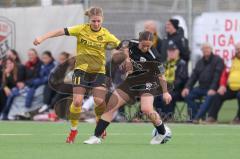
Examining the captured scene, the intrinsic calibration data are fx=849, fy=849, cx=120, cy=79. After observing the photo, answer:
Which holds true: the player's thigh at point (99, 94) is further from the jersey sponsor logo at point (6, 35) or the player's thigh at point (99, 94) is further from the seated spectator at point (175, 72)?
the jersey sponsor logo at point (6, 35)

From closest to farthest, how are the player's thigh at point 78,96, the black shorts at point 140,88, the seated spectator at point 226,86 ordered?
the black shorts at point 140,88 < the player's thigh at point 78,96 < the seated spectator at point 226,86

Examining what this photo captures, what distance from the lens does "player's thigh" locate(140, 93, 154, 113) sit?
12.2 metres

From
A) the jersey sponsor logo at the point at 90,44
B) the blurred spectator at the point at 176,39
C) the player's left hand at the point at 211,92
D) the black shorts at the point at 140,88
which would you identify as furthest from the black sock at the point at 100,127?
the blurred spectator at the point at 176,39

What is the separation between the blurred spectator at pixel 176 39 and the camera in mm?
18703

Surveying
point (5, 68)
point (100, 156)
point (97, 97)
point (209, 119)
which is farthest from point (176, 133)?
point (5, 68)

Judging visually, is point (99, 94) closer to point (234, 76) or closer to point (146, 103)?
point (146, 103)

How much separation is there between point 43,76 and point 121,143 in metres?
7.16

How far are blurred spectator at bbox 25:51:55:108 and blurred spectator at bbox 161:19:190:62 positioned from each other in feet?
8.32

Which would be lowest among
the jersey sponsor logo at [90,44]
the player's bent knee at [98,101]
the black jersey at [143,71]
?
the player's bent knee at [98,101]

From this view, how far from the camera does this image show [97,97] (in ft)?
43.6

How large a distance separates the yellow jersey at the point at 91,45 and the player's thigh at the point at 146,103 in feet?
3.49

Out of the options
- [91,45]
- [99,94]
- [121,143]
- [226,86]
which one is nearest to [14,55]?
[226,86]

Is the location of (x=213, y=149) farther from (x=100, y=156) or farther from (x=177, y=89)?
(x=177, y=89)

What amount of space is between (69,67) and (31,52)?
108cm
